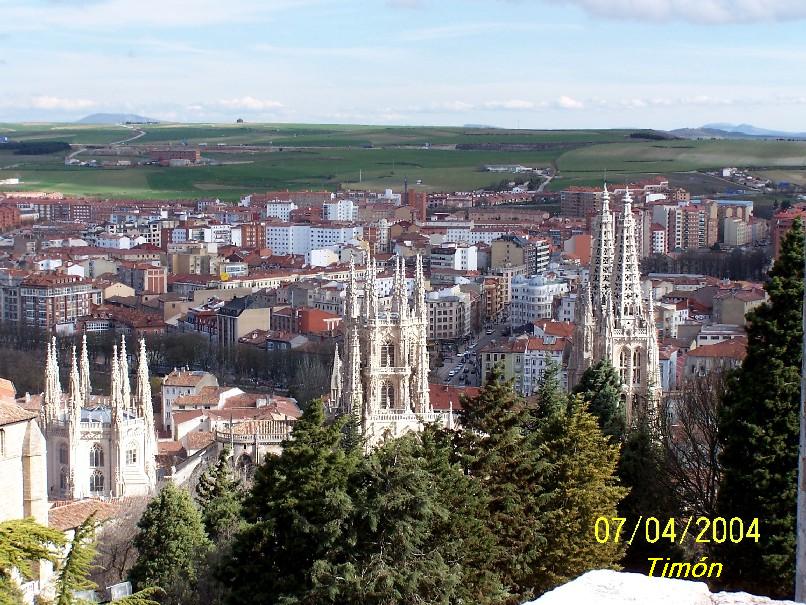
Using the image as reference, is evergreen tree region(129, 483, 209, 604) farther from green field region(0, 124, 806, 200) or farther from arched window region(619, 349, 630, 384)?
green field region(0, 124, 806, 200)

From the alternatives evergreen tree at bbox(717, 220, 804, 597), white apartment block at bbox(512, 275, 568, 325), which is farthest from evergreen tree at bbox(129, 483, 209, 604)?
white apartment block at bbox(512, 275, 568, 325)

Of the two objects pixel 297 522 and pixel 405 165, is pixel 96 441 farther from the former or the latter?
pixel 405 165

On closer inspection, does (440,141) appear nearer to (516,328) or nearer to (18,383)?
(516,328)

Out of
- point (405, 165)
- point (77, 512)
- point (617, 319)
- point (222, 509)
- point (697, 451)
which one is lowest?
point (405, 165)

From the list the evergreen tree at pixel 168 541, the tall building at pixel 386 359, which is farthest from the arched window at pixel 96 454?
the evergreen tree at pixel 168 541

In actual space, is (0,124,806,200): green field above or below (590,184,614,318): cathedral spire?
below

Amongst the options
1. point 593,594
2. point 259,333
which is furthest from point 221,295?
point 593,594

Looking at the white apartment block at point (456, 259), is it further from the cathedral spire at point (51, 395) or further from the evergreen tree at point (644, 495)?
the evergreen tree at point (644, 495)

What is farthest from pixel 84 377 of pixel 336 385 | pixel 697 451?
pixel 697 451
